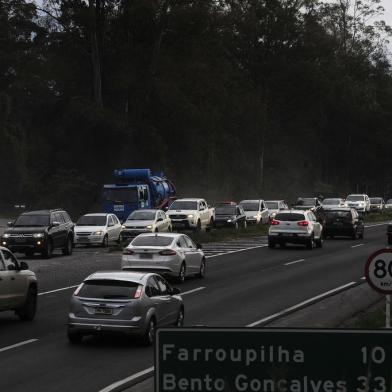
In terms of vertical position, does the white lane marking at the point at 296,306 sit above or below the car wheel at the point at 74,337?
below

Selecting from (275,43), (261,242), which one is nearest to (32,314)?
(261,242)

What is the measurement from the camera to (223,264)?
34344 millimetres

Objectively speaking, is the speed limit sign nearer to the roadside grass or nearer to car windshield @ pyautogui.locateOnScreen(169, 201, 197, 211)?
the roadside grass

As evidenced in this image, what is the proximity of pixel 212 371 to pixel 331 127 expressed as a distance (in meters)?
110

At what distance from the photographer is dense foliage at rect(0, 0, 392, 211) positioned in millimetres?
69312

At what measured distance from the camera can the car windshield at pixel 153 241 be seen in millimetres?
26469

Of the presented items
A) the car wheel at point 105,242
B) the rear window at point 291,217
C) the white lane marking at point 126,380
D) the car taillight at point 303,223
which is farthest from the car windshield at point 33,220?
the white lane marking at point 126,380

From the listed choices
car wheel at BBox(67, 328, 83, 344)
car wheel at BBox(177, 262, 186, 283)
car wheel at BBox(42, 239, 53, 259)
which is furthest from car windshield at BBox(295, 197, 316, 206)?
car wheel at BBox(67, 328, 83, 344)

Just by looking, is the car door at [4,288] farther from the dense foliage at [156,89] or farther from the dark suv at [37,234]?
the dense foliage at [156,89]

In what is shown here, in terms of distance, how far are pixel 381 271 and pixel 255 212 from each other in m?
45.9

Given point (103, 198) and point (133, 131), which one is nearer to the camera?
point (103, 198)

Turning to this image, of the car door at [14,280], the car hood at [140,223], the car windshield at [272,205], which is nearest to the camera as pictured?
the car door at [14,280]

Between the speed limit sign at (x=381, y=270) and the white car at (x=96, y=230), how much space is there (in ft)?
97.7

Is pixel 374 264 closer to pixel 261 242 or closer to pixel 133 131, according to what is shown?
pixel 261 242
